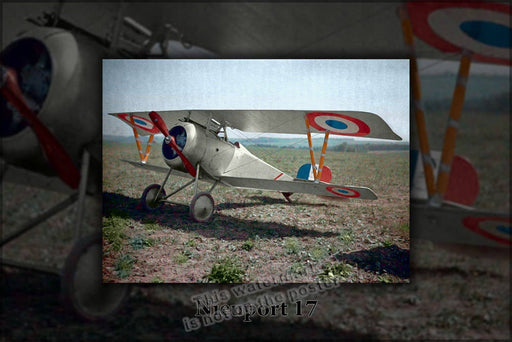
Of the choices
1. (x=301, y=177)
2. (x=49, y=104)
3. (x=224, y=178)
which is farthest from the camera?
(x=224, y=178)

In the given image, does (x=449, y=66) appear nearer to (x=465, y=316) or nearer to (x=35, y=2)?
(x=465, y=316)

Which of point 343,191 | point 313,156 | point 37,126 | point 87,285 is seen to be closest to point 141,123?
point 37,126

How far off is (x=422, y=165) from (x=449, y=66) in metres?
0.72

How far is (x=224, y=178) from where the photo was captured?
124 inches

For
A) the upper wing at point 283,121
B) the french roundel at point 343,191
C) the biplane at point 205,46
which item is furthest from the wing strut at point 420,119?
the french roundel at point 343,191

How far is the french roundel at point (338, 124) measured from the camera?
2.64 m

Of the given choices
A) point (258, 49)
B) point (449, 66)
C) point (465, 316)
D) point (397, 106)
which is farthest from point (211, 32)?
point (465, 316)

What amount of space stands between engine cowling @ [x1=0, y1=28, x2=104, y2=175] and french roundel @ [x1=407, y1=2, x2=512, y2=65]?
7.23ft

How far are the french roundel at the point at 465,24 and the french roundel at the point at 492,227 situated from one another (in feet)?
3.74

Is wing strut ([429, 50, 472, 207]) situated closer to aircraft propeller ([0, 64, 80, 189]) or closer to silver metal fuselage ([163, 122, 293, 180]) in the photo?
silver metal fuselage ([163, 122, 293, 180])

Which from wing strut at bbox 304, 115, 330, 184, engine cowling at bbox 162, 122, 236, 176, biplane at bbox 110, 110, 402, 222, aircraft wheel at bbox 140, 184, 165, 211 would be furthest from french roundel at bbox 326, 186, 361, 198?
aircraft wheel at bbox 140, 184, 165, 211

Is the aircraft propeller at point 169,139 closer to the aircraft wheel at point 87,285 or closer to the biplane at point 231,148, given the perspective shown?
the biplane at point 231,148

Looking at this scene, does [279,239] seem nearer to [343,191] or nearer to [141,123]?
[343,191]

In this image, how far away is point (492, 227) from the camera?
2.32 meters
